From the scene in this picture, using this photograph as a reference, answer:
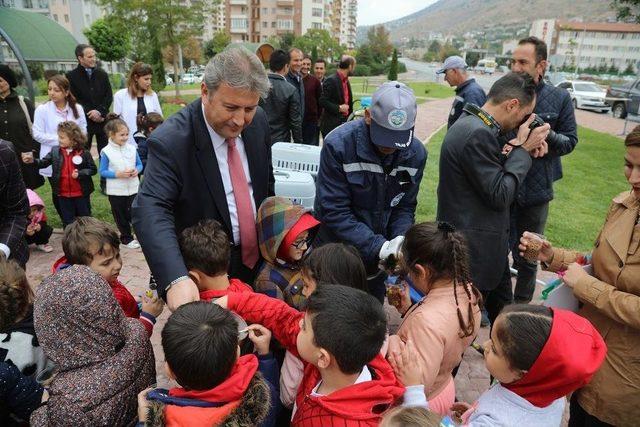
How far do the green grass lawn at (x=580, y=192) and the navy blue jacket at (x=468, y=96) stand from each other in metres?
1.79

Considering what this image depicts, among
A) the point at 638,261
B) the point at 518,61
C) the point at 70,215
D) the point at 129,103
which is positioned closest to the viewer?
the point at 638,261

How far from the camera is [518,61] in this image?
164 inches

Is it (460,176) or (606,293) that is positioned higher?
(460,176)

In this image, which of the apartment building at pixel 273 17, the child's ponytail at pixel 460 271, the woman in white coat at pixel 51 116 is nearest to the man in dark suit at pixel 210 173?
the child's ponytail at pixel 460 271

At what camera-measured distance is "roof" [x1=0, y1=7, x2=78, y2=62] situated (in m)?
14.3

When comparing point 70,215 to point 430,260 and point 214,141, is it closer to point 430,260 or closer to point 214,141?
point 214,141

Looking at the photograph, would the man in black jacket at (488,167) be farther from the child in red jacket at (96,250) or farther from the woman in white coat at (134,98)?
the woman in white coat at (134,98)

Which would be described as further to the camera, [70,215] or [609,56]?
[609,56]

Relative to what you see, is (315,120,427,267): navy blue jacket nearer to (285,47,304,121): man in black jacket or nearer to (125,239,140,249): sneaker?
(125,239,140,249): sneaker

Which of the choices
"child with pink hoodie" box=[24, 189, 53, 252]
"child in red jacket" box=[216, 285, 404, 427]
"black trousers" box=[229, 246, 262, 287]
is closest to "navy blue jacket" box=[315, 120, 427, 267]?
"black trousers" box=[229, 246, 262, 287]

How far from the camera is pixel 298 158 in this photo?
5.08m

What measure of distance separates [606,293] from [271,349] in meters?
1.63

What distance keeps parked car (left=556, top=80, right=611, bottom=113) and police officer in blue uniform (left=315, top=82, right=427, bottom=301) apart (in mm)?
25910

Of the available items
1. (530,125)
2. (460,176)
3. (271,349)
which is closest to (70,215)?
(271,349)
